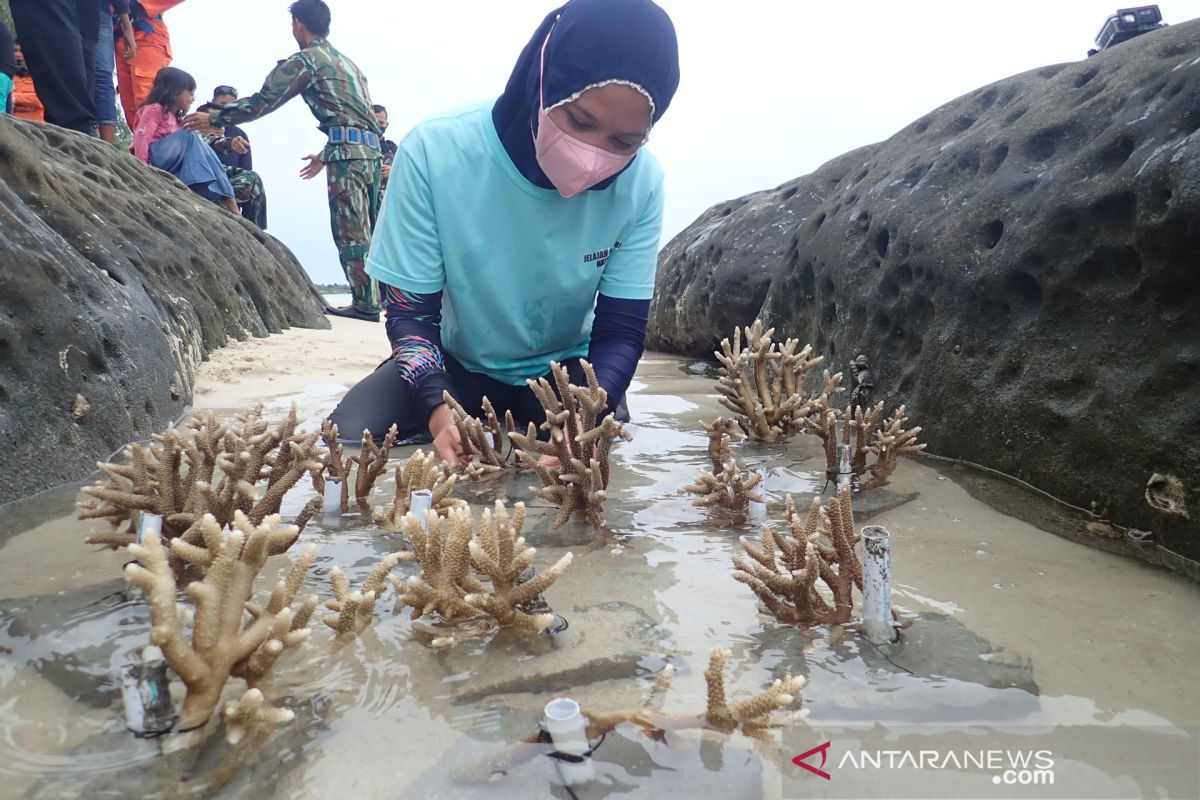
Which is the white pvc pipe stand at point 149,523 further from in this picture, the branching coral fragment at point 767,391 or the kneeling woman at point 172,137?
the kneeling woman at point 172,137

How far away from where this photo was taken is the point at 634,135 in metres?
2.79

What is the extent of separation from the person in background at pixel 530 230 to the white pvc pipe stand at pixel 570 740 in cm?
192

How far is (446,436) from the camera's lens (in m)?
3.09

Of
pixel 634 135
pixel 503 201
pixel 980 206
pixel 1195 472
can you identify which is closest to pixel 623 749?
pixel 1195 472

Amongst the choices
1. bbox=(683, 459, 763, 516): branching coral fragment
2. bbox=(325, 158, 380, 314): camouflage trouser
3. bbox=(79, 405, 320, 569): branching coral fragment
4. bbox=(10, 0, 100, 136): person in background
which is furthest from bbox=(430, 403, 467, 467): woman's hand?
bbox=(10, 0, 100, 136): person in background

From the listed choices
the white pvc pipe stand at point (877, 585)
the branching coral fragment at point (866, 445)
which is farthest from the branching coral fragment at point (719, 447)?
the white pvc pipe stand at point (877, 585)

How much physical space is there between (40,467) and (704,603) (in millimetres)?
2453

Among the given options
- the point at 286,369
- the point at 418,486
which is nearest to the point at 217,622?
the point at 418,486

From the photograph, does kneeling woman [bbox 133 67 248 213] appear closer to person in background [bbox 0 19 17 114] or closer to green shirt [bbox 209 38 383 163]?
green shirt [bbox 209 38 383 163]

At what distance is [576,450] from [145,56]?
33.3 feet

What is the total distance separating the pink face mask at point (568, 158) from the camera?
2.80 metres

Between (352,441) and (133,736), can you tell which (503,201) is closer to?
Answer: (352,441)

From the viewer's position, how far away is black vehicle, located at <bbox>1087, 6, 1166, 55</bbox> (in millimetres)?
3785

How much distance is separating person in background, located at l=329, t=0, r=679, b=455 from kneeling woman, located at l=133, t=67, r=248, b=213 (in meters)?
6.75
